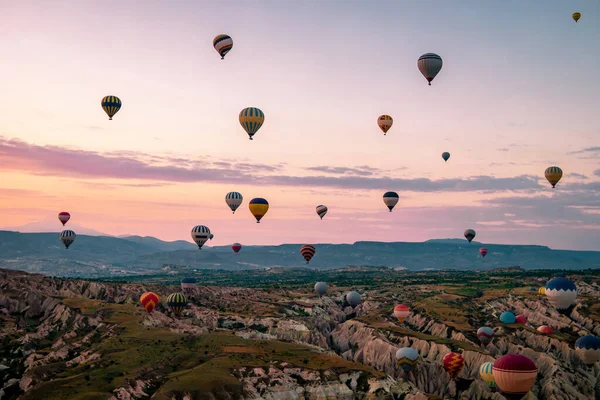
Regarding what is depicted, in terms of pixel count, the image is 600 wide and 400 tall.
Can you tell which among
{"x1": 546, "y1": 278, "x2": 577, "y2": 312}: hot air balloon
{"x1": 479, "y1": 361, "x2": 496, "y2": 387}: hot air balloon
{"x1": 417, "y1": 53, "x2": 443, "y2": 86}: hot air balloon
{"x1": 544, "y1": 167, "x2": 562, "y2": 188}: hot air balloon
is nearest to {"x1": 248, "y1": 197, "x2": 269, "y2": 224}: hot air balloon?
{"x1": 417, "y1": 53, "x2": 443, "y2": 86}: hot air balloon

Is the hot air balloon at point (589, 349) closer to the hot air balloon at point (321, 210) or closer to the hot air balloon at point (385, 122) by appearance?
the hot air balloon at point (385, 122)

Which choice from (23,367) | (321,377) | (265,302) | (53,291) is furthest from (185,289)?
(321,377)

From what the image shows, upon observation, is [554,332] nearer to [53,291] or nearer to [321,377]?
[321,377]

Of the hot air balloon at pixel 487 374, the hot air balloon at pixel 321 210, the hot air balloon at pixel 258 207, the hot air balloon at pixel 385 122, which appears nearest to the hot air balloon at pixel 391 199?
the hot air balloon at pixel 385 122

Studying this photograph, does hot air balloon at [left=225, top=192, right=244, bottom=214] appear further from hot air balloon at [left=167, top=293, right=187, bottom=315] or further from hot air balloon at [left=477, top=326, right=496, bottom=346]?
hot air balloon at [left=477, top=326, right=496, bottom=346]

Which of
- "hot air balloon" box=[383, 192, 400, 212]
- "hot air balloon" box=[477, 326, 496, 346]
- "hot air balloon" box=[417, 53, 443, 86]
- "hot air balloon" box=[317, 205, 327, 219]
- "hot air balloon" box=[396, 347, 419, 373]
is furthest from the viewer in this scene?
"hot air balloon" box=[317, 205, 327, 219]

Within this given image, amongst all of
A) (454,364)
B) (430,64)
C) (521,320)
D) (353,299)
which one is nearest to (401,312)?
(521,320)
